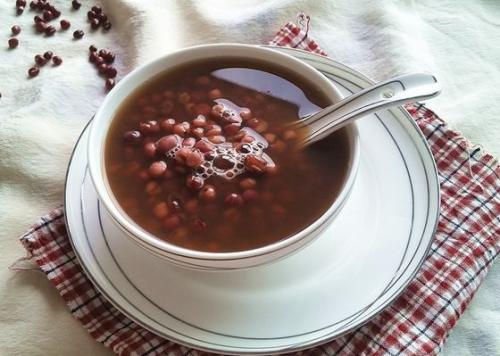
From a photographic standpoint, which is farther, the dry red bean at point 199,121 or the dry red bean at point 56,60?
the dry red bean at point 56,60

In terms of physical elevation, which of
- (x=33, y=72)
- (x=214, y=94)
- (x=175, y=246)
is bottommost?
(x=33, y=72)

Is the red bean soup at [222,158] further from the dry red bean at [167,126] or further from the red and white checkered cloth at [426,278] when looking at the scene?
the red and white checkered cloth at [426,278]

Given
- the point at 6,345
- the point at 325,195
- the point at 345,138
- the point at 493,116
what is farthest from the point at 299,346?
the point at 493,116

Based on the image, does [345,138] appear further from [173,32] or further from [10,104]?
[10,104]

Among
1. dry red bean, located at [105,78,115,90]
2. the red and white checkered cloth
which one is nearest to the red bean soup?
the red and white checkered cloth

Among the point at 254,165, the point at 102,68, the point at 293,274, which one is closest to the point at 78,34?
the point at 102,68


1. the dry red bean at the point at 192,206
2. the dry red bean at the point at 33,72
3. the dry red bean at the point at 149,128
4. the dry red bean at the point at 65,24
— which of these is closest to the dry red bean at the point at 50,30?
the dry red bean at the point at 65,24

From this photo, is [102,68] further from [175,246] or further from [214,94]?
[175,246]
